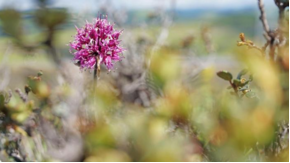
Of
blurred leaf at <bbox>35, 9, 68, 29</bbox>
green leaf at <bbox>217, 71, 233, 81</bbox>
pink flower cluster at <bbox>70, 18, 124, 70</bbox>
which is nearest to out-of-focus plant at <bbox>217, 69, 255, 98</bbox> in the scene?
green leaf at <bbox>217, 71, 233, 81</bbox>

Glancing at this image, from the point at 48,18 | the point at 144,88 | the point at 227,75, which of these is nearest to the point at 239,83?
the point at 227,75

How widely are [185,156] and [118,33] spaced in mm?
417

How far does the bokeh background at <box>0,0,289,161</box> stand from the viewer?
572mm

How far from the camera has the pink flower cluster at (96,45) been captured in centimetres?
89

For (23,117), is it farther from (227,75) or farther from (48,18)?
(227,75)

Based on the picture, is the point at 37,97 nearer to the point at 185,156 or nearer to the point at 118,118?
the point at 118,118

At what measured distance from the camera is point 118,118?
3.02 feet

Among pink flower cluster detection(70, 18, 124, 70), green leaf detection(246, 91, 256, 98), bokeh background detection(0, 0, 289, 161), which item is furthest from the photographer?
pink flower cluster detection(70, 18, 124, 70)

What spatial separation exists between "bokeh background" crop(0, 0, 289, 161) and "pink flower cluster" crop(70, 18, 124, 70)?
2.1 inches

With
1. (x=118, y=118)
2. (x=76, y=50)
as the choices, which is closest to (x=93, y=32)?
(x=76, y=50)

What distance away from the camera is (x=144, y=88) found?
1038 mm

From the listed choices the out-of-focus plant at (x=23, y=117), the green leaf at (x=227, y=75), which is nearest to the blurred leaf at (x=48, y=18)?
the out-of-focus plant at (x=23, y=117)

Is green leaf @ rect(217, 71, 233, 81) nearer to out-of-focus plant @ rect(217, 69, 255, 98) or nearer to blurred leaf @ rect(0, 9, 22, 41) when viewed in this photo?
out-of-focus plant @ rect(217, 69, 255, 98)

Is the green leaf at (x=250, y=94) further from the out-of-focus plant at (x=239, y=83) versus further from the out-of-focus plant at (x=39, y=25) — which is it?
the out-of-focus plant at (x=39, y=25)
